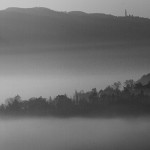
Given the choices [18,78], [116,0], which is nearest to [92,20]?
[116,0]

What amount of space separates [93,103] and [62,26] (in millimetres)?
523

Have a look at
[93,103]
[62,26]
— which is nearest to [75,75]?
[93,103]

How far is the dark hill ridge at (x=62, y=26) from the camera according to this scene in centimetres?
245

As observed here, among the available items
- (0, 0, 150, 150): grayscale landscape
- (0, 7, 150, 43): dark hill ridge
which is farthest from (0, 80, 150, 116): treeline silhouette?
(0, 7, 150, 43): dark hill ridge

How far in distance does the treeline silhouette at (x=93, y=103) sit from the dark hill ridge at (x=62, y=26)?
1.12 feet

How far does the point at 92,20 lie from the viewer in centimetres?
246

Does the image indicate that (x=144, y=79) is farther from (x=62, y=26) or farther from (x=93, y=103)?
(x=62, y=26)

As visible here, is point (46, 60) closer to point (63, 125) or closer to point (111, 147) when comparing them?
point (63, 125)

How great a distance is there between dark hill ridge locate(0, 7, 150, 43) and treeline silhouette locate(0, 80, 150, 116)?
0.34 m

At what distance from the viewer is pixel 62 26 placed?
2465mm

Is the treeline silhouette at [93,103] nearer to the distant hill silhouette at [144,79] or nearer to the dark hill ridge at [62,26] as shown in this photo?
the distant hill silhouette at [144,79]

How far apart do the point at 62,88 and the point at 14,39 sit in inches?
17.1

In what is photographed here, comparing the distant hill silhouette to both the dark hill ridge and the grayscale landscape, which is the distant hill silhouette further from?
the dark hill ridge

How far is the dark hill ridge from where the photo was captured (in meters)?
2.45
